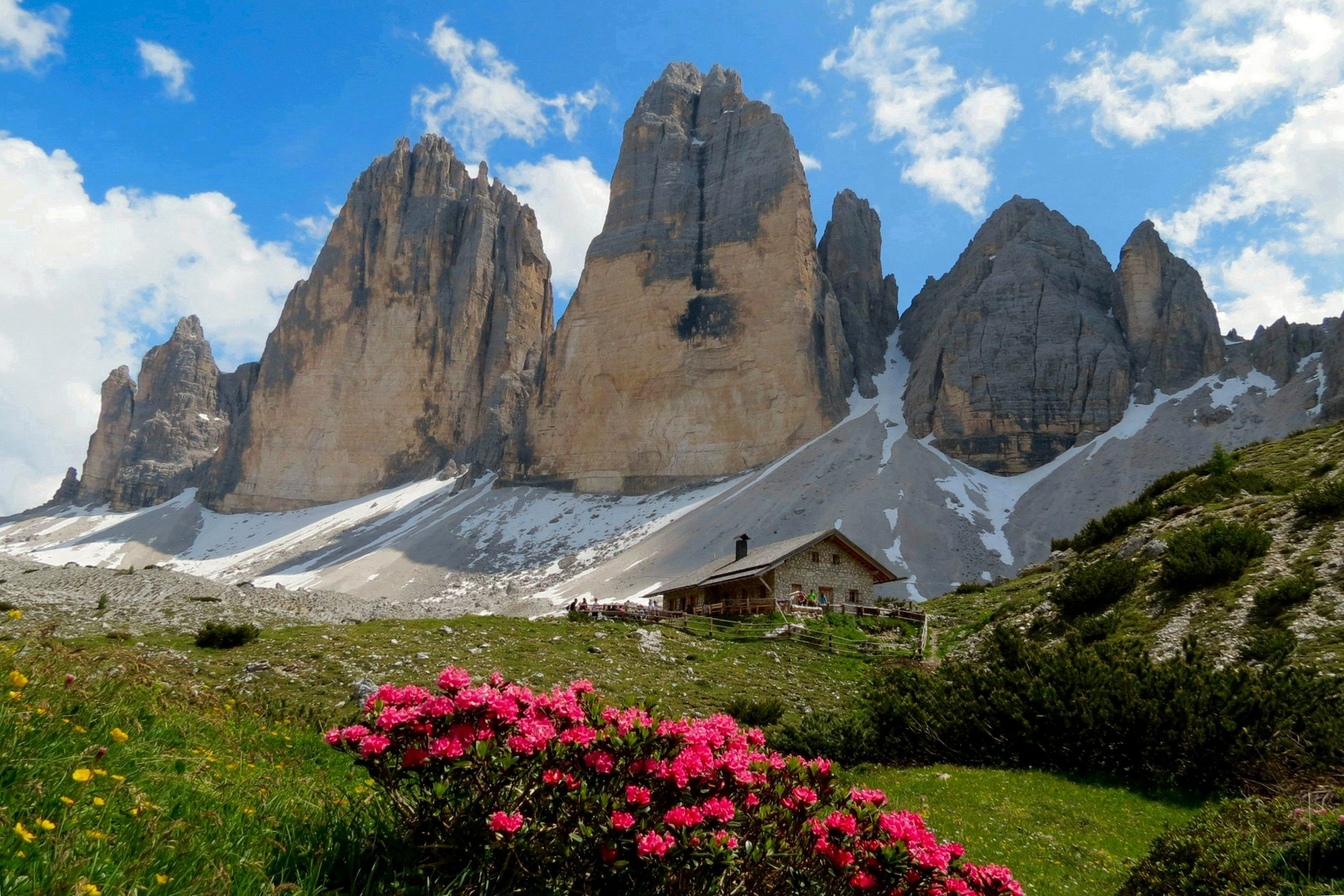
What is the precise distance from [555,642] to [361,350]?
102220mm

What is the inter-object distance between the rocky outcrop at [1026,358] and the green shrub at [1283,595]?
64605 mm

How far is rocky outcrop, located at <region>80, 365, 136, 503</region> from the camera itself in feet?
424

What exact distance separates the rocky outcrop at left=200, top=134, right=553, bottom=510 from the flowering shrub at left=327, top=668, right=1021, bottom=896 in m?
101

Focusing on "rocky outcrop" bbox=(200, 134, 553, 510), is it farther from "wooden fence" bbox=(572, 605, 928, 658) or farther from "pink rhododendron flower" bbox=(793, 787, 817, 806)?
"pink rhododendron flower" bbox=(793, 787, 817, 806)

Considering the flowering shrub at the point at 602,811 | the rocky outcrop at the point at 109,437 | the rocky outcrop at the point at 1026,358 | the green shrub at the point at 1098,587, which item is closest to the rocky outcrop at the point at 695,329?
the rocky outcrop at the point at 1026,358

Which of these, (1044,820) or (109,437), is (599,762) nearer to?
(1044,820)

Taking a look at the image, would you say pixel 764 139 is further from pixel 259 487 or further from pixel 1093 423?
pixel 259 487

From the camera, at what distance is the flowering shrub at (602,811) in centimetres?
384

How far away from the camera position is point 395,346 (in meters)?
110

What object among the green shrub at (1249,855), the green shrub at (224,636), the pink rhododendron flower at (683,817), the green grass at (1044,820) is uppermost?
the pink rhododendron flower at (683,817)

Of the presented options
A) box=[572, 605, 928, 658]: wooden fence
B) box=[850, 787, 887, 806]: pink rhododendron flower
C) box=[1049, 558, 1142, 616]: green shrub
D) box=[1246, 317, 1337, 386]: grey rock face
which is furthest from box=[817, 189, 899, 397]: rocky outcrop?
box=[850, 787, 887, 806]: pink rhododendron flower

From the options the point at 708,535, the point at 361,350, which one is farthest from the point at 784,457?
the point at 361,350

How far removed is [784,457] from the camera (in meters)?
78.2

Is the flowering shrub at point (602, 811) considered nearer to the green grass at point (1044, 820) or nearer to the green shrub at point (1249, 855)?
the green shrub at point (1249, 855)
